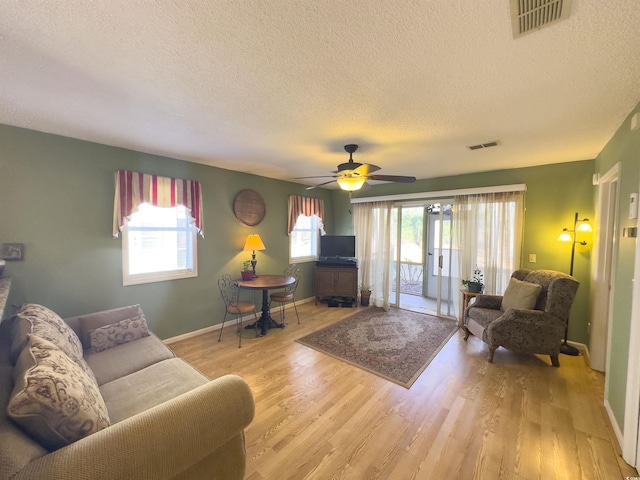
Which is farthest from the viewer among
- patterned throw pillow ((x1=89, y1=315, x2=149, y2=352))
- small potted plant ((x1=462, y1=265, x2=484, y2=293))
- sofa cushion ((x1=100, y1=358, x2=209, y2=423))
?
small potted plant ((x1=462, y1=265, x2=484, y2=293))

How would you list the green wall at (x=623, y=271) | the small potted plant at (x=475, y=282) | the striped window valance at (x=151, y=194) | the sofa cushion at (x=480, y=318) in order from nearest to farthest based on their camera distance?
the green wall at (x=623, y=271)
the striped window valance at (x=151, y=194)
the sofa cushion at (x=480, y=318)
the small potted plant at (x=475, y=282)

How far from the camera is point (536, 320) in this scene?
9.25ft

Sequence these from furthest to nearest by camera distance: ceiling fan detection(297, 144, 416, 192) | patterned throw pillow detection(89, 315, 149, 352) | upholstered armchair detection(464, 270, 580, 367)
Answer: upholstered armchair detection(464, 270, 580, 367) → ceiling fan detection(297, 144, 416, 192) → patterned throw pillow detection(89, 315, 149, 352)

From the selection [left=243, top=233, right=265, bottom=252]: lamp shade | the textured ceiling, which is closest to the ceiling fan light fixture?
the textured ceiling

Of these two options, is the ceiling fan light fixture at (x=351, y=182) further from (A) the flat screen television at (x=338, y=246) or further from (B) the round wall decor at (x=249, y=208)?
(A) the flat screen television at (x=338, y=246)

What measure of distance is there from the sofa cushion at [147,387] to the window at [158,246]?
1655mm

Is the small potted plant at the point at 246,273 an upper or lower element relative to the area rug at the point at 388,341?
upper

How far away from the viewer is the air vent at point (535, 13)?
1.07m

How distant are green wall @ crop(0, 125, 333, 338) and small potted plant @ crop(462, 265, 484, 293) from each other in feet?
12.4

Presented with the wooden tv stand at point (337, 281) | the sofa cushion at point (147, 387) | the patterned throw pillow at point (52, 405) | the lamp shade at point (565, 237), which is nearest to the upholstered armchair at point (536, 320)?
the lamp shade at point (565, 237)

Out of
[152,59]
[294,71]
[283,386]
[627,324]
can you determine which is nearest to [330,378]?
[283,386]

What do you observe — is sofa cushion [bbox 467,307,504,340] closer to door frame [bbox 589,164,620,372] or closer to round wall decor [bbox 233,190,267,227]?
door frame [bbox 589,164,620,372]

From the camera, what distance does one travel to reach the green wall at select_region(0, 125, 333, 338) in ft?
8.08

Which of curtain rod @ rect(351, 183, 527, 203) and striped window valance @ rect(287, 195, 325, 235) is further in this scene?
striped window valance @ rect(287, 195, 325, 235)
